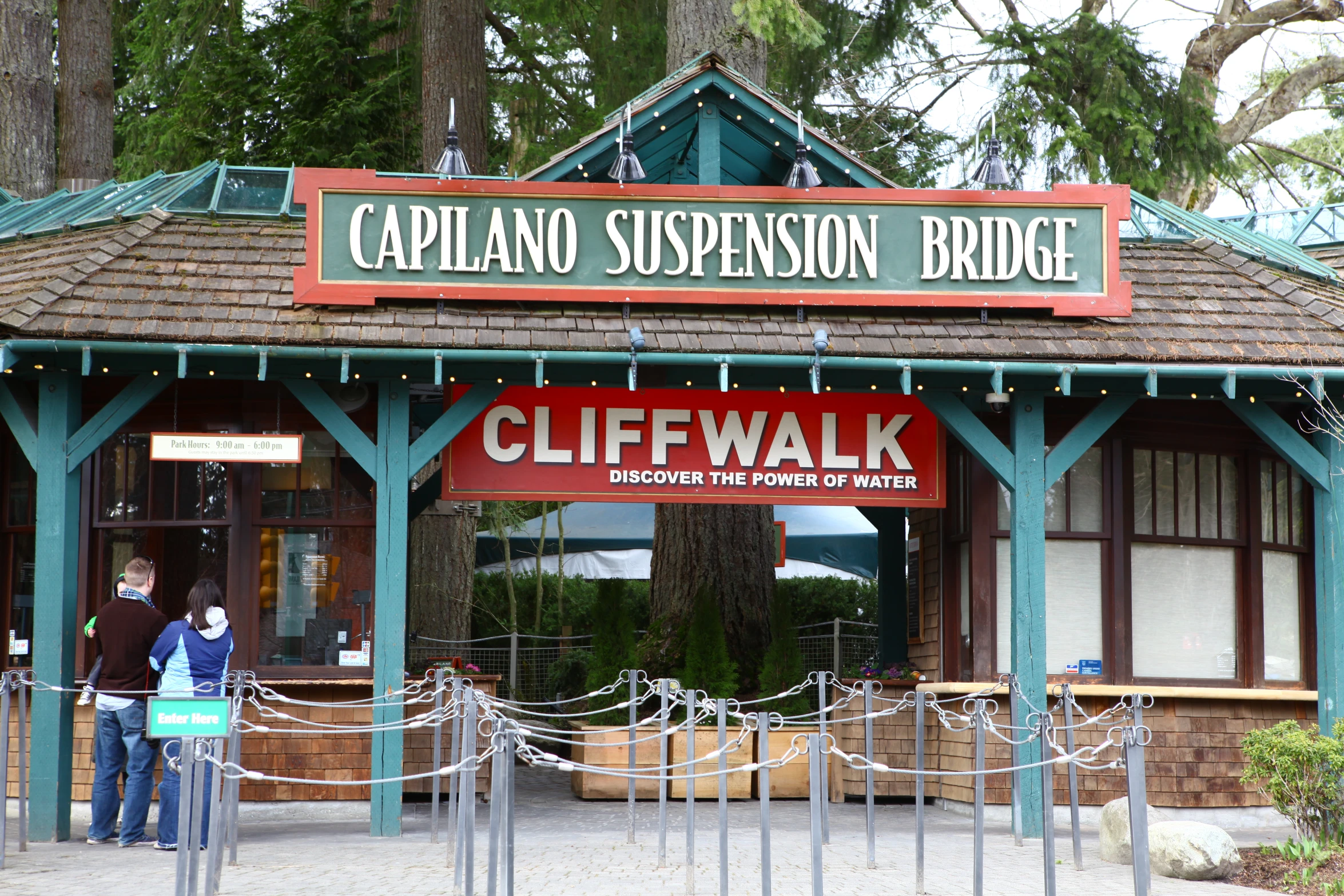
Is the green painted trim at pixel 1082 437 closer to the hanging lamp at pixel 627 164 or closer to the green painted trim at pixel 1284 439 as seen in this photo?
the green painted trim at pixel 1284 439

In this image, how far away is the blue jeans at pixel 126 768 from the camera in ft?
30.8

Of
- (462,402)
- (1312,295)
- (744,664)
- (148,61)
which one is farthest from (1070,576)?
(148,61)

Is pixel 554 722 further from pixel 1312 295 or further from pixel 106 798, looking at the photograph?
pixel 1312 295

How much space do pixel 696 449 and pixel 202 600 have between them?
396cm

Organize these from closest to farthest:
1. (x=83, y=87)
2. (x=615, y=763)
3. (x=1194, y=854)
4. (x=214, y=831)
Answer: (x=214, y=831) → (x=1194, y=854) → (x=615, y=763) → (x=83, y=87)

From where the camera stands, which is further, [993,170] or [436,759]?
[993,170]

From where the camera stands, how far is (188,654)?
914 cm

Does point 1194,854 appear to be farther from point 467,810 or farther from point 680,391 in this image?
point 680,391

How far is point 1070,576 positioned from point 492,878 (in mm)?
6635

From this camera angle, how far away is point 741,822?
11.0 metres

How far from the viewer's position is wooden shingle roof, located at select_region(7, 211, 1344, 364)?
10.0 metres

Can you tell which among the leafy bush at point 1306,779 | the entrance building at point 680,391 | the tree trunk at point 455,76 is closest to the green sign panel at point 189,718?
the entrance building at point 680,391

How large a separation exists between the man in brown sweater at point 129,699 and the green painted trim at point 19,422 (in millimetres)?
1244

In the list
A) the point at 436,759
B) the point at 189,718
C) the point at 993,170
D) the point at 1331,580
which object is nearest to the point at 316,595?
the point at 436,759
